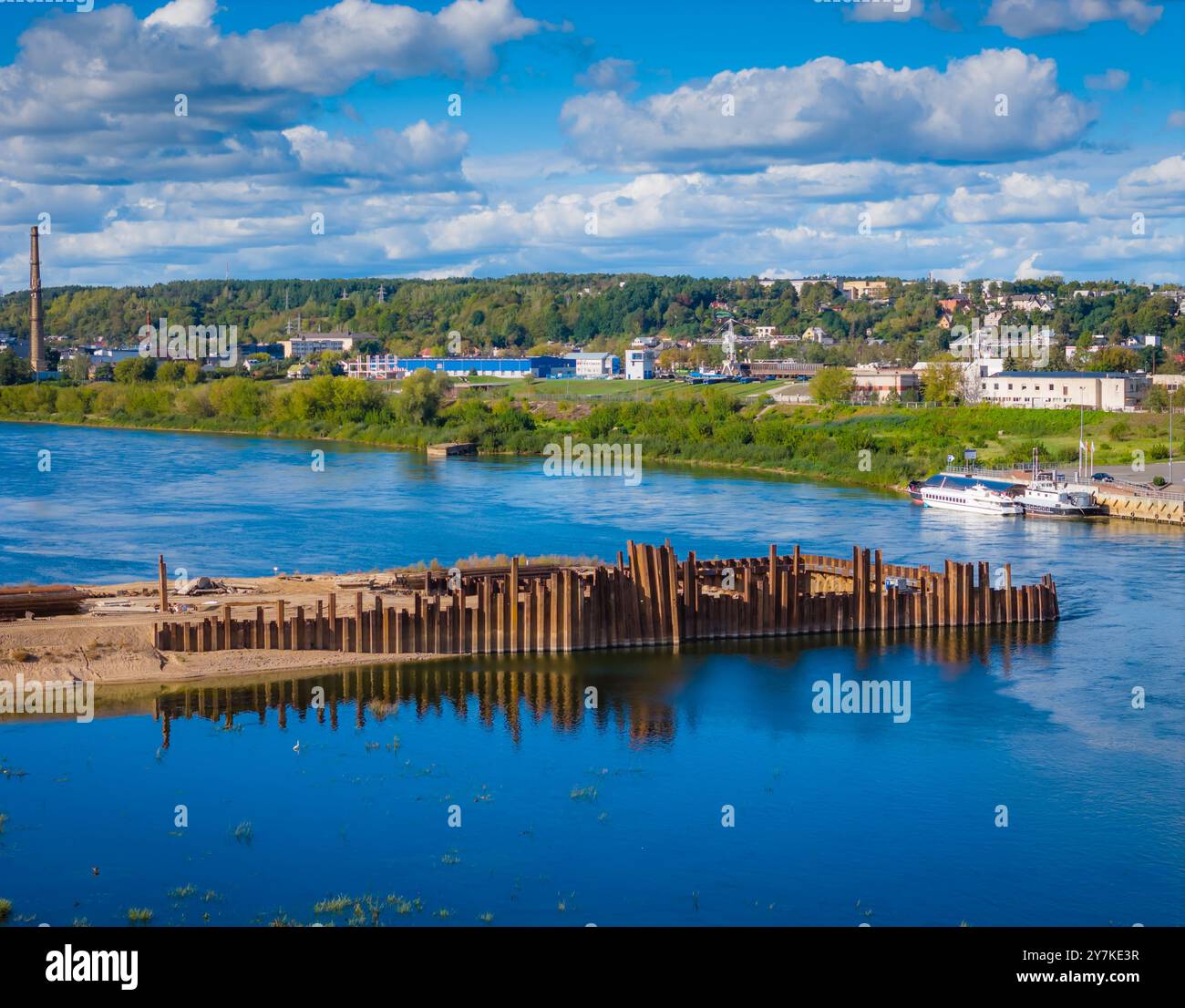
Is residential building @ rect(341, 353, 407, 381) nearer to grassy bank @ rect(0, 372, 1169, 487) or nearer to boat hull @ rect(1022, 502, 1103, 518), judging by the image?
grassy bank @ rect(0, 372, 1169, 487)

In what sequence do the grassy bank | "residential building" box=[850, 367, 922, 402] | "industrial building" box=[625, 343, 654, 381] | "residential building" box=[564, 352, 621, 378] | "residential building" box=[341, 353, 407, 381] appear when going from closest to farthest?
the grassy bank, "residential building" box=[850, 367, 922, 402], "industrial building" box=[625, 343, 654, 381], "residential building" box=[341, 353, 407, 381], "residential building" box=[564, 352, 621, 378]

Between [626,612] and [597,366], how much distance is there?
144 metres

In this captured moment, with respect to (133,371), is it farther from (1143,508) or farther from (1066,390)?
(1143,508)

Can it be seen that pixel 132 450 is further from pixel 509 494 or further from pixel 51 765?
pixel 51 765

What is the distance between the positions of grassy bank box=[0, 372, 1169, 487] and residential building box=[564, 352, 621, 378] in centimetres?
3292

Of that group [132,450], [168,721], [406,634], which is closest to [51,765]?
[168,721]

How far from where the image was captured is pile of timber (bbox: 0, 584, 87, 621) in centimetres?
3878

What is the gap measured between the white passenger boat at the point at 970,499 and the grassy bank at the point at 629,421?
8707mm

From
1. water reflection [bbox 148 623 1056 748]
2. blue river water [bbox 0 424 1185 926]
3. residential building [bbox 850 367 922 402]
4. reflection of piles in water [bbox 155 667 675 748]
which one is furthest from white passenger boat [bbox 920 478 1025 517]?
residential building [bbox 850 367 922 402]

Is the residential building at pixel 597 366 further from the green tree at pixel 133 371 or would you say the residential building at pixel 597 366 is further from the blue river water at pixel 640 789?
the blue river water at pixel 640 789

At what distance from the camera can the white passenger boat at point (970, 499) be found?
237 feet

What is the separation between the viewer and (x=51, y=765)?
97.7ft

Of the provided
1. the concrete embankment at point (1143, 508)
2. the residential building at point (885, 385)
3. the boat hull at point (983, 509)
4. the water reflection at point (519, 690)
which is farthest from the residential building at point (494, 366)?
the water reflection at point (519, 690)
